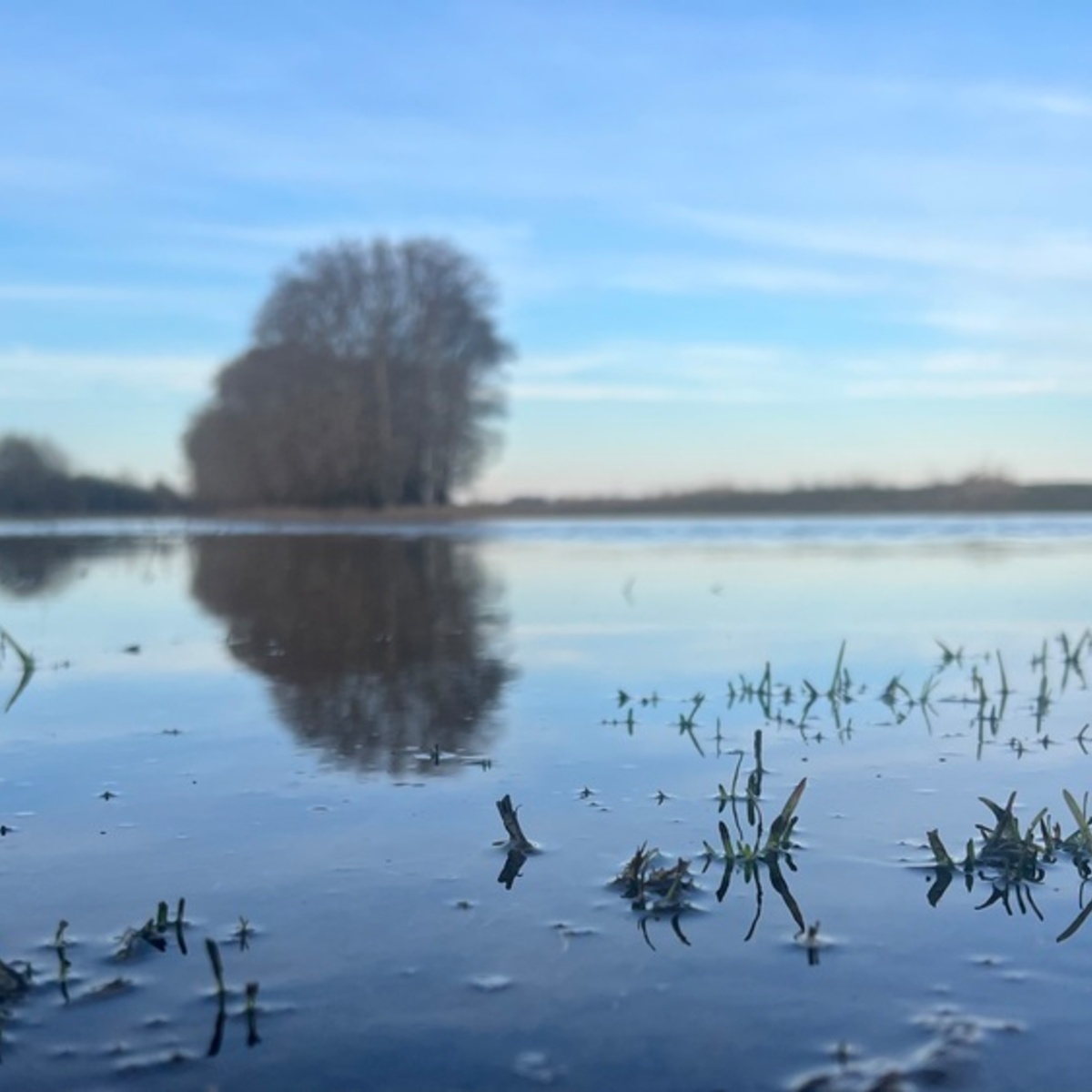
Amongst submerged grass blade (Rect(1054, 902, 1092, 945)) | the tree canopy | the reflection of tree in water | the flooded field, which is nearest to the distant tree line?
the tree canopy

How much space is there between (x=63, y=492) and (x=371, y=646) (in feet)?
138

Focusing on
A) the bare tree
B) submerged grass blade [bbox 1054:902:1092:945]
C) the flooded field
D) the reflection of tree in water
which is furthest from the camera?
the bare tree

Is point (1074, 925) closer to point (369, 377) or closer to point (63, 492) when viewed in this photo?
point (369, 377)

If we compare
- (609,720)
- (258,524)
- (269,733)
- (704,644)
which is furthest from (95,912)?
(258,524)

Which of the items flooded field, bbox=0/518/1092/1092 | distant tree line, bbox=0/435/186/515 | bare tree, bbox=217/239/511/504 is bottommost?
flooded field, bbox=0/518/1092/1092

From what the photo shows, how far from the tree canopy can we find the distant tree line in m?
8.51

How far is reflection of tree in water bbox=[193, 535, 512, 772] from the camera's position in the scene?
20.9 ft

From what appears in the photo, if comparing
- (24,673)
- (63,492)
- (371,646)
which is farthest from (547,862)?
(63,492)

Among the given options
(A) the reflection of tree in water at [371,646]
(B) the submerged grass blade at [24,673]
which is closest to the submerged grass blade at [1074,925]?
(A) the reflection of tree in water at [371,646]

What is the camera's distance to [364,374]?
38.6m

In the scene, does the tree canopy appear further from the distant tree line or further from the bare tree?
the distant tree line

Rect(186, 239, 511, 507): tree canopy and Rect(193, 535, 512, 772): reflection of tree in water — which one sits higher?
Rect(186, 239, 511, 507): tree canopy

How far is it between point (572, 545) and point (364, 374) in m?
16.2

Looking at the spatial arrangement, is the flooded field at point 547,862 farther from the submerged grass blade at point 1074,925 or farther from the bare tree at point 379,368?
the bare tree at point 379,368
